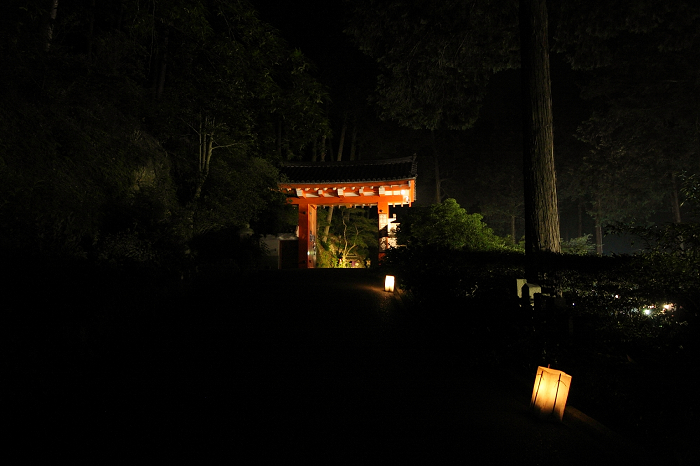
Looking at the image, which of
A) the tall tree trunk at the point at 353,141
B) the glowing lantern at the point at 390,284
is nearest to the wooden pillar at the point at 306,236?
the glowing lantern at the point at 390,284

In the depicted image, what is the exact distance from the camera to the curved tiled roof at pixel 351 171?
16797 mm

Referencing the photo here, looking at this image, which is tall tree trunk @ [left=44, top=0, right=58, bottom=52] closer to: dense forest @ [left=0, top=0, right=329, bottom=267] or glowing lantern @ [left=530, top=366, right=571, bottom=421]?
dense forest @ [left=0, top=0, right=329, bottom=267]

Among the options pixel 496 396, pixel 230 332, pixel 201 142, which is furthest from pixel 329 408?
pixel 201 142

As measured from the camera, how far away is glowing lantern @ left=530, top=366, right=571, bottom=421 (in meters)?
3.29

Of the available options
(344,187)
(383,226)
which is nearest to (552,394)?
(383,226)

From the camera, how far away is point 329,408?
3.52 meters

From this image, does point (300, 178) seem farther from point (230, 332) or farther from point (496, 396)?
point (496, 396)

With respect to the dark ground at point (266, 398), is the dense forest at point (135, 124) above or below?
above

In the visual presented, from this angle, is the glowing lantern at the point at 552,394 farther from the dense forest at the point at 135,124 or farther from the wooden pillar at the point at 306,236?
the wooden pillar at the point at 306,236

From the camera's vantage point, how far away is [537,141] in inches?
259

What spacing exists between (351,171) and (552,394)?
49.5 ft

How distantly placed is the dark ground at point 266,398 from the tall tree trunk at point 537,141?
2.25 metres

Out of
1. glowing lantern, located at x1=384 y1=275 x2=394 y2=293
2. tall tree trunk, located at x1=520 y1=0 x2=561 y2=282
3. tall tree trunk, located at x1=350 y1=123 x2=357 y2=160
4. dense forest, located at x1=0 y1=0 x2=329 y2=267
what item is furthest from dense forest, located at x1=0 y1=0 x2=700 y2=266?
tall tree trunk, located at x1=350 y1=123 x2=357 y2=160

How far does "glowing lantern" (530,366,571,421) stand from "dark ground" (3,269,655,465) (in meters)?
0.10
